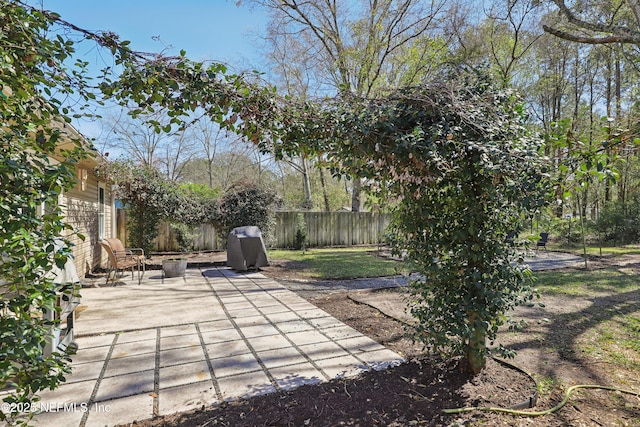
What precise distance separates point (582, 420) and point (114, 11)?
568 centimetres

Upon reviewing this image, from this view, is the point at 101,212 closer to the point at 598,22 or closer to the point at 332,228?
the point at 332,228

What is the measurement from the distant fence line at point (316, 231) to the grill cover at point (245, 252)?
8.34 ft

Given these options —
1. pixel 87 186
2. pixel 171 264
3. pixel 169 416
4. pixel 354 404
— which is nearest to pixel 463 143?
pixel 354 404

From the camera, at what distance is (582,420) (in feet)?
7.14

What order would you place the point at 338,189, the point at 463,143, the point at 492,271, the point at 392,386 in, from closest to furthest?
the point at 463,143
the point at 492,271
the point at 392,386
the point at 338,189

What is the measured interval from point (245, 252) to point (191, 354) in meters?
4.75

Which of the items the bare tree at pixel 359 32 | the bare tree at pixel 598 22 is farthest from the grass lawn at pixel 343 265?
the bare tree at pixel 598 22

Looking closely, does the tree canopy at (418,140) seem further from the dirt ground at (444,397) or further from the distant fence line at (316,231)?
the distant fence line at (316,231)

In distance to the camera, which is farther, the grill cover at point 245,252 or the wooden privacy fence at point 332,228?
the wooden privacy fence at point 332,228

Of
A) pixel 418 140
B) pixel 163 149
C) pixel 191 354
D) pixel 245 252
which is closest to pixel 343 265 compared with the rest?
pixel 245 252

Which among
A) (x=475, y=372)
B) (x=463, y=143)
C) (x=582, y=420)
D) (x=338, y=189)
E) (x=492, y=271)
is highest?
(x=338, y=189)

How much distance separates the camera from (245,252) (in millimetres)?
7852

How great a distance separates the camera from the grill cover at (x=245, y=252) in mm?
7797

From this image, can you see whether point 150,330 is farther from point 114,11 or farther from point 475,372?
point 114,11
